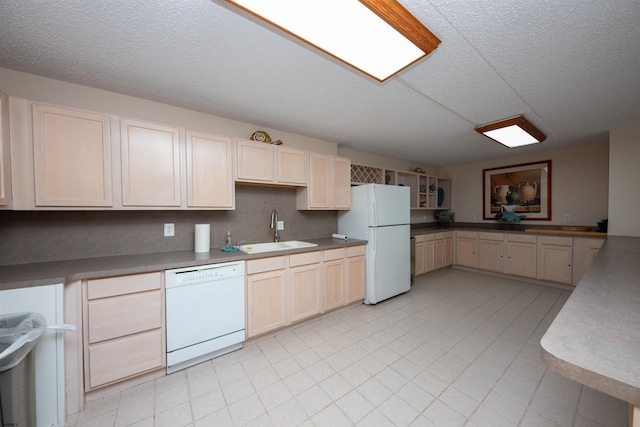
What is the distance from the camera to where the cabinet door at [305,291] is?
245 centimetres

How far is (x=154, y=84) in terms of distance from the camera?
1884 millimetres

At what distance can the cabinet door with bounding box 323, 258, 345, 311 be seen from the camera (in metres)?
2.71

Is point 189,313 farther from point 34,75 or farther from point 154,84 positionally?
point 34,75

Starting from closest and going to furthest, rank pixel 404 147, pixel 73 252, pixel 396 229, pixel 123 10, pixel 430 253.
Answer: pixel 123 10, pixel 73 252, pixel 396 229, pixel 404 147, pixel 430 253

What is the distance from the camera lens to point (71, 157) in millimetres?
1665

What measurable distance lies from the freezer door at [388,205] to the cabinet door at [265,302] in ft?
4.76

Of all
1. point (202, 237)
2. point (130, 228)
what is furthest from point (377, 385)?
point (130, 228)

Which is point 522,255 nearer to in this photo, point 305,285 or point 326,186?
point 326,186

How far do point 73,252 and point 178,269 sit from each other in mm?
900

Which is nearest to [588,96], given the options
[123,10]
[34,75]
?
[123,10]

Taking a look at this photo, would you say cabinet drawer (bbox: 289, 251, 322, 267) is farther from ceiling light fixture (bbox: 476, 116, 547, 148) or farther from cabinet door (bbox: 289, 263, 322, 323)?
ceiling light fixture (bbox: 476, 116, 547, 148)

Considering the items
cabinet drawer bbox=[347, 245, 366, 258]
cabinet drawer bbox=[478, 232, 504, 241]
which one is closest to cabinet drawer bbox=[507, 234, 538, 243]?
cabinet drawer bbox=[478, 232, 504, 241]

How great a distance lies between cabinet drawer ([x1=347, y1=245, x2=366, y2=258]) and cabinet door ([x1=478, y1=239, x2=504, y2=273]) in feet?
9.25

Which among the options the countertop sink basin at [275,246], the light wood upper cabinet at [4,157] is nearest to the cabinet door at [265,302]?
the countertop sink basin at [275,246]
